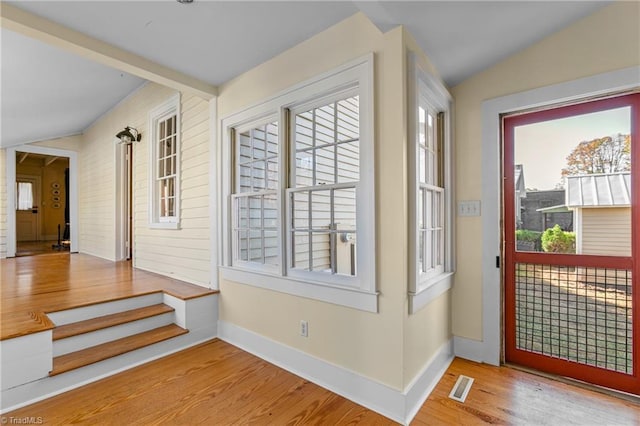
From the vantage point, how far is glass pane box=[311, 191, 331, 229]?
243 centimetres

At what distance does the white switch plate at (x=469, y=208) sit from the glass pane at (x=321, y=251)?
121 centimetres

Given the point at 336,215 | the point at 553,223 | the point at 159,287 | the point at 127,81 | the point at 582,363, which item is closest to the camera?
the point at 582,363

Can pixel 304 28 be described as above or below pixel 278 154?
above

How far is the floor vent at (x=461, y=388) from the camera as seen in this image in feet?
6.71

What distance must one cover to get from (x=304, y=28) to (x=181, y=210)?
2660 millimetres

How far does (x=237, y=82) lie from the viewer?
296 cm

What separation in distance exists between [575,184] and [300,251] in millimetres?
2157

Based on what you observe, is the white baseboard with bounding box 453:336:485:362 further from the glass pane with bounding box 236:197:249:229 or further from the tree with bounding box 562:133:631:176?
the glass pane with bounding box 236:197:249:229

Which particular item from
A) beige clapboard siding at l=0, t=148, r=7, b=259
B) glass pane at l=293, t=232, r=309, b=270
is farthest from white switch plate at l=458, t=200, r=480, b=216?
beige clapboard siding at l=0, t=148, r=7, b=259

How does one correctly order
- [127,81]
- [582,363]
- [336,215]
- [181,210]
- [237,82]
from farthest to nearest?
[127,81] < [181,210] < [237,82] < [336,215] < [582,363]

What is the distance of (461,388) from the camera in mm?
2145

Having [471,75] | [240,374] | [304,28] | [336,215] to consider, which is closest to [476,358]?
[336,215]

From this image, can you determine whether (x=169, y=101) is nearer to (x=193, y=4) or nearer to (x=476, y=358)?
(x=193, y=4)

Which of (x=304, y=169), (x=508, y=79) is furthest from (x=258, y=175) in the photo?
(x=508, y=79)
